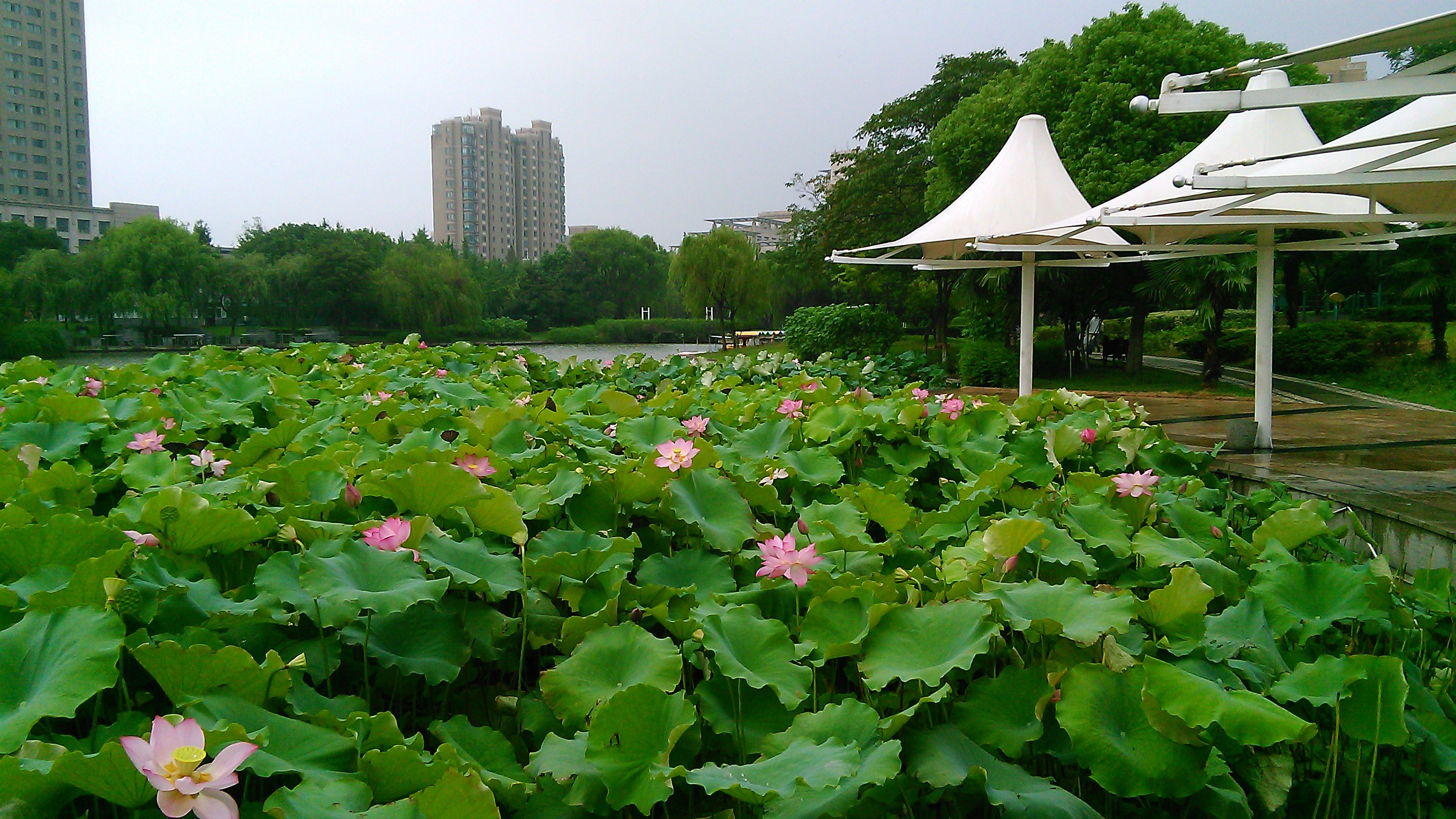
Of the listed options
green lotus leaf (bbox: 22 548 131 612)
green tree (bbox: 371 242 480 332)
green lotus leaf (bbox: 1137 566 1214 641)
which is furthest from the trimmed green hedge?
green tree (bbox: 371 242 480 332)

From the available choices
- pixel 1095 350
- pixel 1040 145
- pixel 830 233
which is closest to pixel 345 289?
pixel 830 233

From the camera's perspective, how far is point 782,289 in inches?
1767

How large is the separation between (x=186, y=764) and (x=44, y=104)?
56.9 m

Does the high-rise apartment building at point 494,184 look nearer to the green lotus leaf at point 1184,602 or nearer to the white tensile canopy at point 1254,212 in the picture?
the white tensile canopy at point 1254,212

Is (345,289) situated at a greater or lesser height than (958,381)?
greater

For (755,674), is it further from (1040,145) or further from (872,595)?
(1040,145)

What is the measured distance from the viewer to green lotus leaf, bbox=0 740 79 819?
0.70 m

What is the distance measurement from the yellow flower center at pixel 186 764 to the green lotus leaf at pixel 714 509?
881 mm

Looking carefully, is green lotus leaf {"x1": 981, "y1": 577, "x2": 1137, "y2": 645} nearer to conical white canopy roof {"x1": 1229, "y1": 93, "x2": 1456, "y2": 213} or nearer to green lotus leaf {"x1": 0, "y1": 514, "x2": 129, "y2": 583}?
green lotus leaf {"x1": 0, "y1": 514, "x2": 129, "y2": 583}

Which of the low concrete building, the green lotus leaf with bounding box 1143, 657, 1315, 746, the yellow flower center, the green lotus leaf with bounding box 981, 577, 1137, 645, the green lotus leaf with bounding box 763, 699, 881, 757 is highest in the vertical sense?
the low concrete building

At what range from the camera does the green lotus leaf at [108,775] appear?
2.25 ft

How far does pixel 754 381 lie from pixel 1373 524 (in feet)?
9.91

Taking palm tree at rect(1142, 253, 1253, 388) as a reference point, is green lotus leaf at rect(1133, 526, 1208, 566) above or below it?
below

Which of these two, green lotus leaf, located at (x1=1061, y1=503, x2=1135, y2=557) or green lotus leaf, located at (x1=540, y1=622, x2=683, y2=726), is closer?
green lotus leaf, located at (x1=540, y1=622, x2=683, y2=726)
